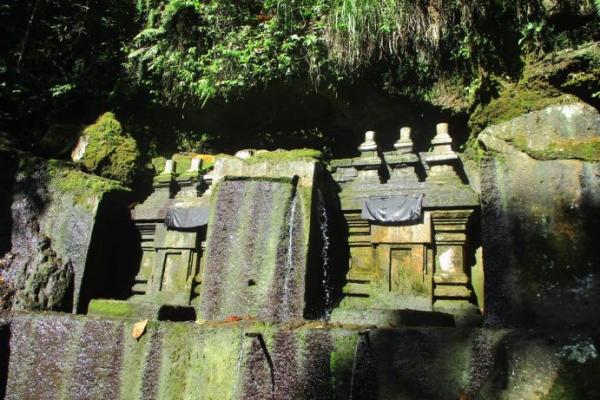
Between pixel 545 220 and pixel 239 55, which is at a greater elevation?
pixel 239 55

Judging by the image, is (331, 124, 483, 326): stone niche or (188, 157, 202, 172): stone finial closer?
(331, 124, 483, 326): stone niche

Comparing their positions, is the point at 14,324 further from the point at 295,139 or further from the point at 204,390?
the point at 295,139

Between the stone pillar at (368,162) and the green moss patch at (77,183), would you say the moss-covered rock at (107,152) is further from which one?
the stone pillar at (368,162)

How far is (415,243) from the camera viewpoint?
5.53m

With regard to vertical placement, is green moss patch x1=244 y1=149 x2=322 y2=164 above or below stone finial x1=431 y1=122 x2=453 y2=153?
below

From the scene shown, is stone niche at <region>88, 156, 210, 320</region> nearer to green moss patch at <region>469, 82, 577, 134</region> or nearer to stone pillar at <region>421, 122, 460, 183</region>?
stone pillar at <region>421, 122, 460, 183</region>

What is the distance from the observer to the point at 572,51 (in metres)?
4.99

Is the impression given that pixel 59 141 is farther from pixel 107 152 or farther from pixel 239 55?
pixel 239 55

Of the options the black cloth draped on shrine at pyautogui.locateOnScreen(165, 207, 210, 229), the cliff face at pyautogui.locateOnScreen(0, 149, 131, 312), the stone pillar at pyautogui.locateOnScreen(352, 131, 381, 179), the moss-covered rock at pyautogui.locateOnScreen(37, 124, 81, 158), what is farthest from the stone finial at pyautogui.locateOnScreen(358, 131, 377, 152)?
the moss-covered rock at pyautogui.locateOnScreen(37, 124, 81, 158)

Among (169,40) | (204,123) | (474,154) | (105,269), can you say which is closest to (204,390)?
(105,269)

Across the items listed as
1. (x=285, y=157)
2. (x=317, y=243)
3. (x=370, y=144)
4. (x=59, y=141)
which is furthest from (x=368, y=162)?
(x=59, y=141)

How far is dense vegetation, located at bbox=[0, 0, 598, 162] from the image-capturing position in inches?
254

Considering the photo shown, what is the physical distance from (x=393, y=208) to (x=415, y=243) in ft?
1.56

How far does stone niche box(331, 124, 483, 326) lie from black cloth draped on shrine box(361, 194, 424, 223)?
4 centimetres
